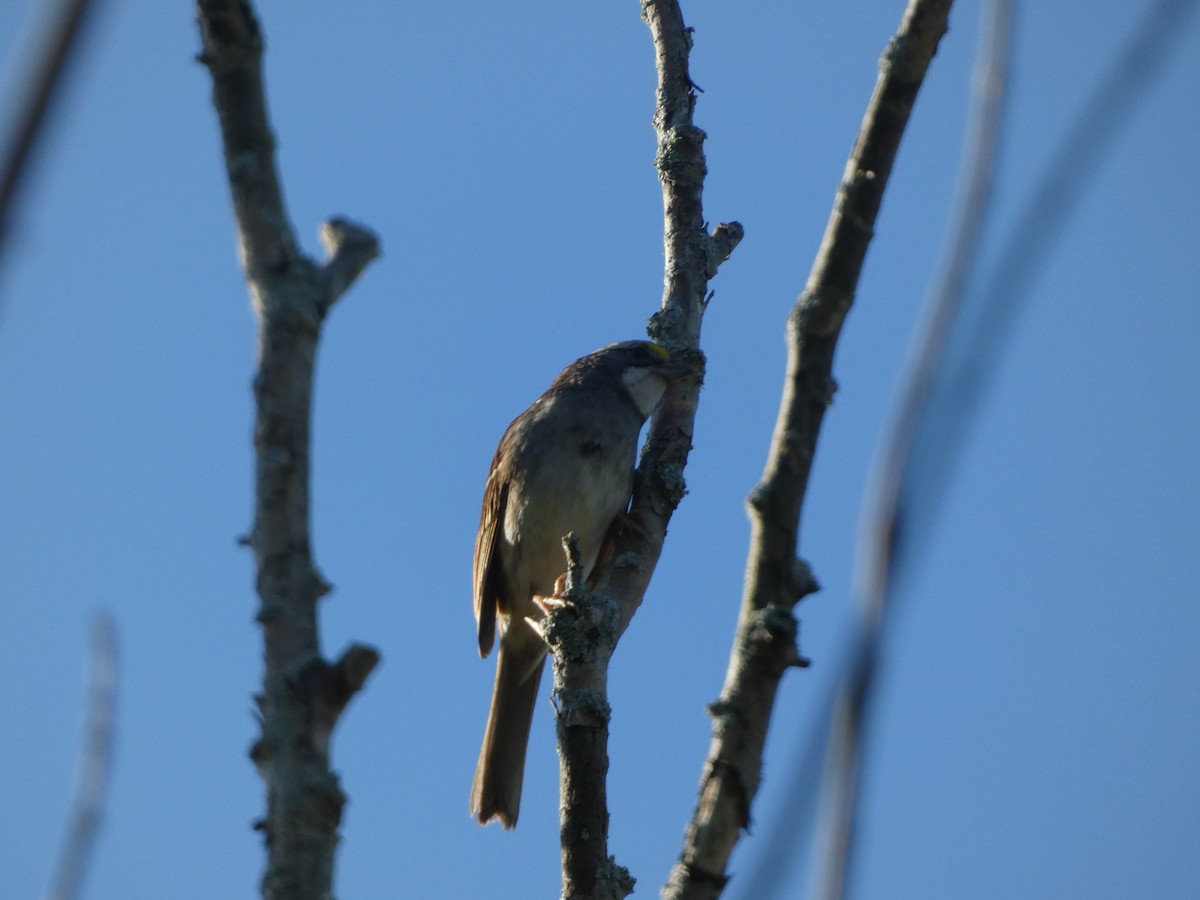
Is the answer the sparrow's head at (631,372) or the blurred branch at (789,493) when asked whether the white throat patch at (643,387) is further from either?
the blurred branch at (789,493)

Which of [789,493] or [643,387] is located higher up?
[643,387]

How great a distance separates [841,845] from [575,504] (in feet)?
15.4

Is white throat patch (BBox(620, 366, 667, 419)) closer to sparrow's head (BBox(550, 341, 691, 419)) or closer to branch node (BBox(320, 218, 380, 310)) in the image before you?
sparrow's head (BBox(550, 341, 691, 419))

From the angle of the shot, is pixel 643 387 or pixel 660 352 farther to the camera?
pixel 643 387

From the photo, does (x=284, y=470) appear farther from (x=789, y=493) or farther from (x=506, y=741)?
(x=506, y=741)

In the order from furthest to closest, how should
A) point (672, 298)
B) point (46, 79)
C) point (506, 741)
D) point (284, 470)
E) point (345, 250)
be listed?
point (506, 741), point (672, 298), point (345, 250), point (284, 470), point (46, 79)

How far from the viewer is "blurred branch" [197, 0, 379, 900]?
1.96 meters

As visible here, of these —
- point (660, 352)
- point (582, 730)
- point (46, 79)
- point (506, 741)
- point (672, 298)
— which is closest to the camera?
point (46, 79)

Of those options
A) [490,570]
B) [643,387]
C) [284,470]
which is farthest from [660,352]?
[284,470]

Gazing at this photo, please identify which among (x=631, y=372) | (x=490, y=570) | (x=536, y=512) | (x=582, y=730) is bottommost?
(x=582, y=730)

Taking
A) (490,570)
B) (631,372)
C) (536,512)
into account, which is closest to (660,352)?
(631,372)

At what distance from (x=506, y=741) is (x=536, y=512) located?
1.09m

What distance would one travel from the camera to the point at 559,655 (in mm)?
3893

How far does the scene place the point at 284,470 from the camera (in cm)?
210
